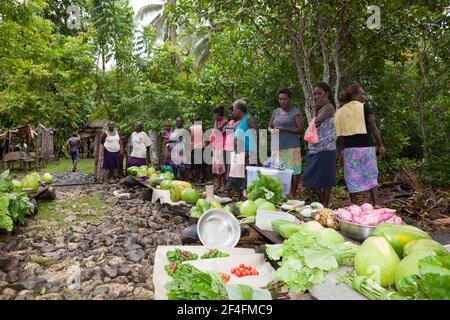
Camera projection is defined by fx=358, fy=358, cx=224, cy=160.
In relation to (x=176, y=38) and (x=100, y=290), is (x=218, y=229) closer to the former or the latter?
(x=100, y=290)

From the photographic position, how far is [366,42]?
24.5 ft

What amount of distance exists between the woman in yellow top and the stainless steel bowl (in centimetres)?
214

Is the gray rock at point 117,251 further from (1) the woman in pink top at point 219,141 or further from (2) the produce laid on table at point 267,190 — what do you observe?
(1) the woman in pink top at point 219,141

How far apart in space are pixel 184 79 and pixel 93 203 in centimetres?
922

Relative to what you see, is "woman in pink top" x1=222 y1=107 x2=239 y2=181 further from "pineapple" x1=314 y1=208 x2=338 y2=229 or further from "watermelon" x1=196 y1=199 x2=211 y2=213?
"pineapple" x1=314 y1=208 x2=338 y2=229

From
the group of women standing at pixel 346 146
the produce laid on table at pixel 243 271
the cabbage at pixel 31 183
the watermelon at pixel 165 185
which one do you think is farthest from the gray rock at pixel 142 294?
the cabbage at pixel 31 183

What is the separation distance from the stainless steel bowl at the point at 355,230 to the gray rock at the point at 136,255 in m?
2.27

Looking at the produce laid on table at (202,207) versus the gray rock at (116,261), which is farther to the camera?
the produce laid on table at (202,207)

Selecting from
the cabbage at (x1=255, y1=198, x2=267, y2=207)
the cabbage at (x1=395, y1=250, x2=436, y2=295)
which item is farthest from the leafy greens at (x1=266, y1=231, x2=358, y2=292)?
the cabbage at (x1=255, y1=198, x2=267, y2=207)

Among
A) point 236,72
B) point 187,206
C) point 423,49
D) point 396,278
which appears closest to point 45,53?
point 236,72

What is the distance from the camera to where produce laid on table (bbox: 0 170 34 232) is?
444 centimetres

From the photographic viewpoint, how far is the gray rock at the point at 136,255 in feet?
13.3

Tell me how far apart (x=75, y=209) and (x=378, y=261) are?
629 cm

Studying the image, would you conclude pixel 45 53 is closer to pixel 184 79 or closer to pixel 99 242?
pixel 184 79
